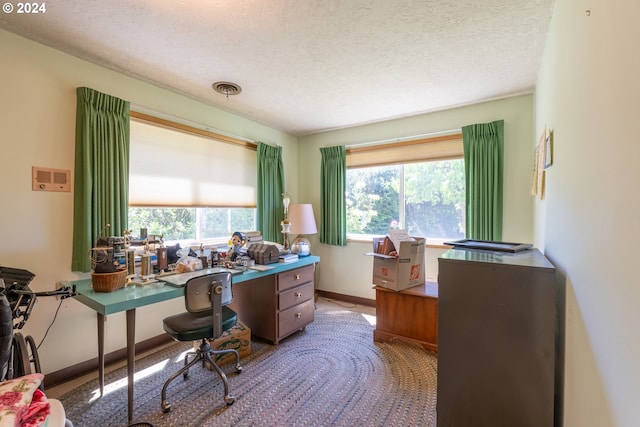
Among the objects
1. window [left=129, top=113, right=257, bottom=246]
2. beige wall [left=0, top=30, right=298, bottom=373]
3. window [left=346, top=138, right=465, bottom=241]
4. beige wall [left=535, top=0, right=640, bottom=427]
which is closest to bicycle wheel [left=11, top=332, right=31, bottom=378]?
beige wall [left=0, top=30, right=298, bottom=373]

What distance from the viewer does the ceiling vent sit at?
2582mm

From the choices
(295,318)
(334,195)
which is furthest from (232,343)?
(334,195)

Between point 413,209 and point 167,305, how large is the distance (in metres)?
2.95

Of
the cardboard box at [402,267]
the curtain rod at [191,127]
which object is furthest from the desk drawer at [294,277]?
the curtain rod at [191,127]

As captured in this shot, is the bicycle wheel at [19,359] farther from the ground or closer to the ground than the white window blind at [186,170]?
closer to the ground

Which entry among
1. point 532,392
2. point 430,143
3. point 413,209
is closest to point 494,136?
point 430,143

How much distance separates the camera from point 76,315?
2145mm

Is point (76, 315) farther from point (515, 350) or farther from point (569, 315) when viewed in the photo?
point (569, 315)

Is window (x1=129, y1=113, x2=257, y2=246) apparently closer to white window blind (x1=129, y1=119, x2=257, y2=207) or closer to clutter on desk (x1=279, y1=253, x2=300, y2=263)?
white window blind (x1=129, y1=119, x2=257, y2=207)

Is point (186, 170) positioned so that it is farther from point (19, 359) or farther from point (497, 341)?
point (497, 341)

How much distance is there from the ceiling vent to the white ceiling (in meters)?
0.07

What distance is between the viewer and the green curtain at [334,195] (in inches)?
153

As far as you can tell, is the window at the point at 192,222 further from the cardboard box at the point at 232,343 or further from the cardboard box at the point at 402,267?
the cardboard box at the point at 402,267

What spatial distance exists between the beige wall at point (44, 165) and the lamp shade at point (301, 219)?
205 cm
